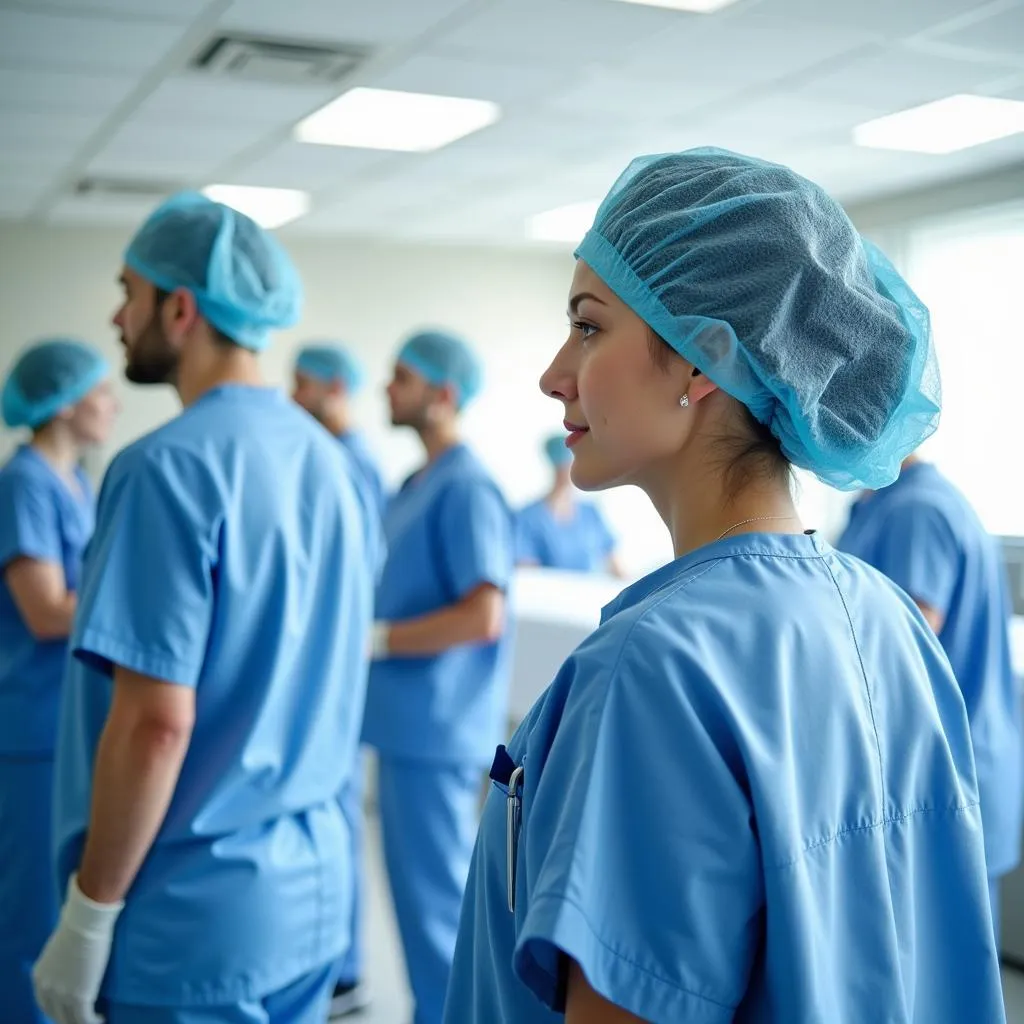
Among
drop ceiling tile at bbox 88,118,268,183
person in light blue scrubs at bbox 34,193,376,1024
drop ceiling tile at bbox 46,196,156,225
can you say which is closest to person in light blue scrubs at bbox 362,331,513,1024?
person in light blue scrubs at bbox 34,193,376,1024

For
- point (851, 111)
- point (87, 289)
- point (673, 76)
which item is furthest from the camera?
point (87, 289)

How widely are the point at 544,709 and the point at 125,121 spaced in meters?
3.73

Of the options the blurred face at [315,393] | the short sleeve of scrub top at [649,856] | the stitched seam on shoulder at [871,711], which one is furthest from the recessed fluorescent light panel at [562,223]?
the short sleeve of scrub top at [649,856]

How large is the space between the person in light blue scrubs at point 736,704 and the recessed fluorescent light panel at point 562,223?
15.0 ft

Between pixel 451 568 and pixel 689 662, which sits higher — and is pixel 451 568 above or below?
below

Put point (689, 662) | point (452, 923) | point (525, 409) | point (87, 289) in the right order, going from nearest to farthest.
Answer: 1. point (689, 662)
2. point (452, 923)
3. point (87, 289)
4. point (525, 409)

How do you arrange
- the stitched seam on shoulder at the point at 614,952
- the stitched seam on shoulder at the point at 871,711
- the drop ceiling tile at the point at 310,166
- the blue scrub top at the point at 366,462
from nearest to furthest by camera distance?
1. the stitched seam on shoulder at the point at 614,952
2. the stitched seam on shoulder at the point at 871,711
3. the blue scrub top at the point at 366,462
4. the drop ceiling tile at the point at 310,166

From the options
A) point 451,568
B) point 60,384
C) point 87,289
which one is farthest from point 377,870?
point 87,289

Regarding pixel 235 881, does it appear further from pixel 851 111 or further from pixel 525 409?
pixel 525 409

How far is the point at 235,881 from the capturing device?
1.54 meters

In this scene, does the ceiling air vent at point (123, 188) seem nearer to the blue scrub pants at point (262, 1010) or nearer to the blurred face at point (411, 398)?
the blurred face at point (411, 398)

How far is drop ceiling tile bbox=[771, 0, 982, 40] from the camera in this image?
2795 millimetres

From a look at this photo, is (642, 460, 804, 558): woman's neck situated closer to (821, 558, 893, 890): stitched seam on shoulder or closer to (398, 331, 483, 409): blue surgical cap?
(821, 558, 893, 890): stitched seam on shoulder

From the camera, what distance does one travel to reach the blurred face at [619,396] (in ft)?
3.10
